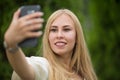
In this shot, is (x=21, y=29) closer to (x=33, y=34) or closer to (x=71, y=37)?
(x=33, y=34)

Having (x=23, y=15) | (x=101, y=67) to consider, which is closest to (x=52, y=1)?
(x=101, y=67)

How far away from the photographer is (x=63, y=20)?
360 centimetres

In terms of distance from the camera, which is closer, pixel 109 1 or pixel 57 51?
pixel 57 51

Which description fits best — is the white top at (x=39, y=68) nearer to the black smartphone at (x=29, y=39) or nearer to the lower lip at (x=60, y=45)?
the lower lip at (x=60, y=45)

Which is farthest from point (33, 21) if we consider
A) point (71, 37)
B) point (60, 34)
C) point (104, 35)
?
point (104, 35)

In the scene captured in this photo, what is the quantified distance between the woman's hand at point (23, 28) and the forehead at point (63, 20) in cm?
97

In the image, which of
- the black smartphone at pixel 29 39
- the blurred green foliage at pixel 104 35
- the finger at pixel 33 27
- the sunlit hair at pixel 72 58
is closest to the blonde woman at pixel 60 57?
the sunlit hair at pixel 72 58

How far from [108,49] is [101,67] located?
0.28 metres

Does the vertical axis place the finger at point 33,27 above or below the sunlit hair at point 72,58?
above

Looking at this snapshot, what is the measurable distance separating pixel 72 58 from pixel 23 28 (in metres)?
1.23

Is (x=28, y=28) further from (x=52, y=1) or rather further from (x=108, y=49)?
(x=108, y=49)

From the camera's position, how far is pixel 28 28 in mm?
2561

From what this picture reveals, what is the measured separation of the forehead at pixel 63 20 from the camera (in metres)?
3.57

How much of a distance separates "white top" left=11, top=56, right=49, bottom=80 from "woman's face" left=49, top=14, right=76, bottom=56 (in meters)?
0.25
